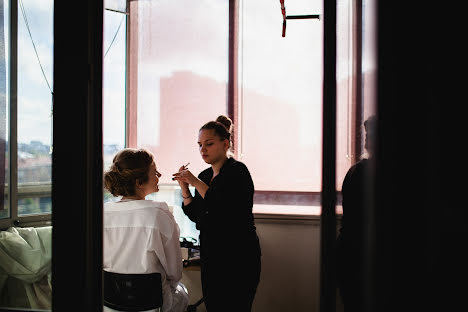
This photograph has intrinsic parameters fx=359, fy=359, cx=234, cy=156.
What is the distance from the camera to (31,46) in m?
1.13

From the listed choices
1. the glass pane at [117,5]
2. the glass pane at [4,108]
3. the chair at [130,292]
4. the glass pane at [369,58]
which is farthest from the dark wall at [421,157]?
the glass pane at [117,5]

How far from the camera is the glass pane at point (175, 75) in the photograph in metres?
3.06

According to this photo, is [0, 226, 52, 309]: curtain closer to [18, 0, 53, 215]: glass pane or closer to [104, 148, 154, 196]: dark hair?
[18, 0, 53, 215]: glass pane

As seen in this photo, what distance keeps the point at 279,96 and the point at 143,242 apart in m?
1.83

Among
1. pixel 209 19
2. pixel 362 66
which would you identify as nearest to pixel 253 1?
pixel 209 19

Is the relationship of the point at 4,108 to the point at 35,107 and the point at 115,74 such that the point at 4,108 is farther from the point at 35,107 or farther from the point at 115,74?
the point at 115,74

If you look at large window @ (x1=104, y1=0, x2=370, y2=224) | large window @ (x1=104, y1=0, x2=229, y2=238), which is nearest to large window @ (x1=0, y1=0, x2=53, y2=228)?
large window @ (x1=104, y1=0, x2=370, y2=224)

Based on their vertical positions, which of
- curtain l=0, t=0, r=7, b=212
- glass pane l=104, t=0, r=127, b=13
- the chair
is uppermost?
glass pane l=104, t=0, r=127, b=13

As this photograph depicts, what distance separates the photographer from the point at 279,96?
294 centimetres

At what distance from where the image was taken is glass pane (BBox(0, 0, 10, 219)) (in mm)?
1152

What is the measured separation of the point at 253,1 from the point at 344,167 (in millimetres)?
2554

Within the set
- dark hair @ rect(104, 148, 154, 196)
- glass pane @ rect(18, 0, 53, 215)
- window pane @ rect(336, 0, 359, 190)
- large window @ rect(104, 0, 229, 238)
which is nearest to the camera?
window pane @ rect(336, 0, 359, 190)

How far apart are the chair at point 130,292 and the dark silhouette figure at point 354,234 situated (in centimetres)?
85

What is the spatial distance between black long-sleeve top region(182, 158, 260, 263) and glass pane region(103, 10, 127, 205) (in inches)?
53.5
